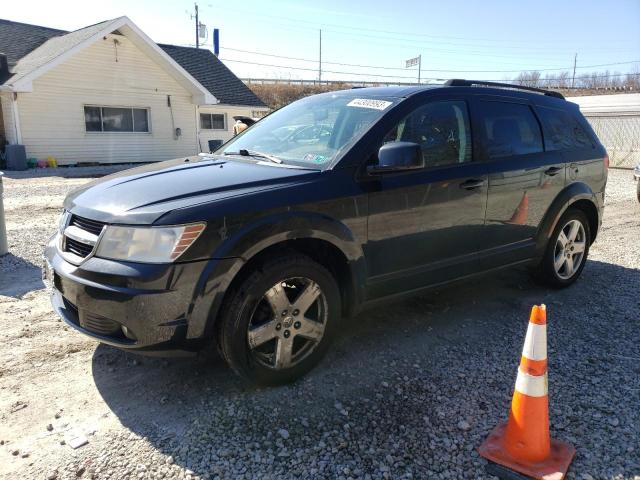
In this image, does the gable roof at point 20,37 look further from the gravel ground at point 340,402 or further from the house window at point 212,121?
the gravel ground at point 340,402

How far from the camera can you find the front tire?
2.87m

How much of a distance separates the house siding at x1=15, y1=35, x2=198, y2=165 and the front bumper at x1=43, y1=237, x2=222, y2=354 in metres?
17.0

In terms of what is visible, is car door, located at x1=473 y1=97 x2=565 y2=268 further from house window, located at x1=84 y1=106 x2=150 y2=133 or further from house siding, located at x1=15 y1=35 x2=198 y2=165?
house window, located at x1=84 y1=106 x2=150 y2=133

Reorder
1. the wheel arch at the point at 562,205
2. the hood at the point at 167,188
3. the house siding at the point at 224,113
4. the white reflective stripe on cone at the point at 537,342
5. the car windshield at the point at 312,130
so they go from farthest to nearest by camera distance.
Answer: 1. the house siding at the point at 224,113
2. the wheel arch at the point at 562,205
3. the car windshield at the point at 312,130
4. the hood at the point at 167,188
5. the white reflective stripe on cone at the point at 537,342

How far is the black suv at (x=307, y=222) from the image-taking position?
2.68 m

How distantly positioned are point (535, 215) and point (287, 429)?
9.93 ft

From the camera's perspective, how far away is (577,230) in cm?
507

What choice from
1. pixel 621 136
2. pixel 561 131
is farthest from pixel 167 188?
pixel 621 136

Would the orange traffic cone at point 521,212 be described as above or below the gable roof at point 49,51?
below

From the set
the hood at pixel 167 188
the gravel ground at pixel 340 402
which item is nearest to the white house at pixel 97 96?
the gravel ground at pixel 340 402

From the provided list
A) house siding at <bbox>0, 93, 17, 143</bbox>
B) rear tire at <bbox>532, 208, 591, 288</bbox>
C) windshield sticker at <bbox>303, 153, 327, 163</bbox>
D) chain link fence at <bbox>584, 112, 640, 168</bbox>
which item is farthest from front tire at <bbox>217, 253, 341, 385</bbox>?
chain link fence at <bbox>584, 112, 640, 168</bbox>

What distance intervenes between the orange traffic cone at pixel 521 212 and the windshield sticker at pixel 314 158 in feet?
6.12

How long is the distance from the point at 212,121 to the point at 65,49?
7096 mm

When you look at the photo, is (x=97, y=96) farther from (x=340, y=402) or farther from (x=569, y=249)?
(x=340, y=402)
